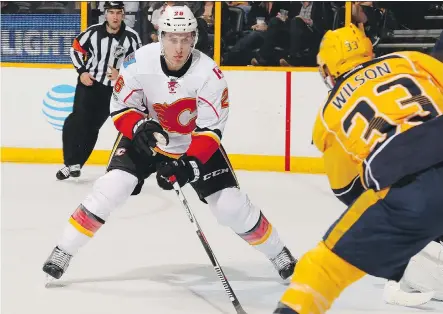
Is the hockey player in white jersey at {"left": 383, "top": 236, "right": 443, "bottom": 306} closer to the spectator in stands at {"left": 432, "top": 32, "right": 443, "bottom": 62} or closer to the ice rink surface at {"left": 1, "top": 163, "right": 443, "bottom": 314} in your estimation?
the ice rink surface at {"left": 1, "top": 163, "right": 443, "bottom": 314}

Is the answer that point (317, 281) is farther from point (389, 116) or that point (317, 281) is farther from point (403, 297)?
point (403, 297)

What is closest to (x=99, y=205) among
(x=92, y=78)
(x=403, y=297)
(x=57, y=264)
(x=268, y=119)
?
(x=57, y=264)

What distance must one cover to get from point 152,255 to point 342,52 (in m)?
1.78

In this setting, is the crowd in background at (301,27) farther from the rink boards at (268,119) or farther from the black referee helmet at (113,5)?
the black referee helmet at (113,5)

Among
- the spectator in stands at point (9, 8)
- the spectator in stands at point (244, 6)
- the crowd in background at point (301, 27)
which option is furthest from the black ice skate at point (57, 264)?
the spectator in stands at point (9, 8)

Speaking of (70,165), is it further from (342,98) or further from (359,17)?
(342,98)

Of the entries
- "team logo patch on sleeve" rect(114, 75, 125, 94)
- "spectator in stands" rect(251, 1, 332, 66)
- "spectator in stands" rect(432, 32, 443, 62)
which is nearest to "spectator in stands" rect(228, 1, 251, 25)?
"spectator in stands" rect(251, 1, 332, 66)

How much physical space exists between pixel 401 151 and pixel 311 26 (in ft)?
14.1

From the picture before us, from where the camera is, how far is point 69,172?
5.88m

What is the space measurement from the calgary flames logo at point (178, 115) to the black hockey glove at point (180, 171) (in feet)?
1.07

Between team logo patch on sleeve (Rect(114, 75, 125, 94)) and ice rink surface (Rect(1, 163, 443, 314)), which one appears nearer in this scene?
ice rink surface (Rect(1, 163, 443, 314))

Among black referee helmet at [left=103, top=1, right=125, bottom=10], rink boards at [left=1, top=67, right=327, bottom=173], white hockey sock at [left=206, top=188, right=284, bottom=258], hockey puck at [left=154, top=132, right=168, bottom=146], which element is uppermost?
black referee helmet at [left=103, top=1, right=125, bottom=10]

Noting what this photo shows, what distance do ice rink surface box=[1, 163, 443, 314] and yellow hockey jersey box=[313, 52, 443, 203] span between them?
1005 mm

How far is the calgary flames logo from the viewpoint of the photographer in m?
3.51
